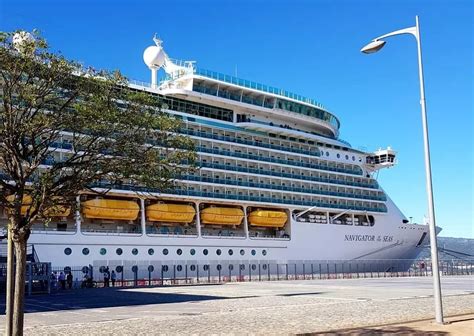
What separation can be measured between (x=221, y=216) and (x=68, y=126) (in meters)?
37.6

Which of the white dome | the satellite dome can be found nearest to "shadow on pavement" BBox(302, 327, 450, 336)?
the satellite dome

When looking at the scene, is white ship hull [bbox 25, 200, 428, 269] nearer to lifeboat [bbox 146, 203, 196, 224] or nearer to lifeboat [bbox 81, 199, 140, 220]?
lifeboat [bbox 81, 199, 140, 220]

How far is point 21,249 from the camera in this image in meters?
9.90

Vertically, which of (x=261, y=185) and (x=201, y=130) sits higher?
(x=201, y=130)

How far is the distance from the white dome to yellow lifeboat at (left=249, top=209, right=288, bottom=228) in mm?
17022

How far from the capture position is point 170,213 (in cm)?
4406

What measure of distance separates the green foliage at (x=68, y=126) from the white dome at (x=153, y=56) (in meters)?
41.5

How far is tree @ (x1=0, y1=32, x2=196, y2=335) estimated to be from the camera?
963 centimetres

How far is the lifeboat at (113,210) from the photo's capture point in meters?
40.0

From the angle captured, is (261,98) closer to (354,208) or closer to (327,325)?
(354,208)

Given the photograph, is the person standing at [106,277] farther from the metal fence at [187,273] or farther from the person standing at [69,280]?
the person standing at [69,280]

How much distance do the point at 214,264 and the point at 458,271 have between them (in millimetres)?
31490

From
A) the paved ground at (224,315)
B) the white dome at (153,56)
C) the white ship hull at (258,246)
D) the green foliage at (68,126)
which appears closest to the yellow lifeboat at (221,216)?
the white ship hull at (258,246)

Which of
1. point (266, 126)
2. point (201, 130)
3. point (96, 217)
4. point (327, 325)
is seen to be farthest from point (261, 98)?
point (327, 325)
